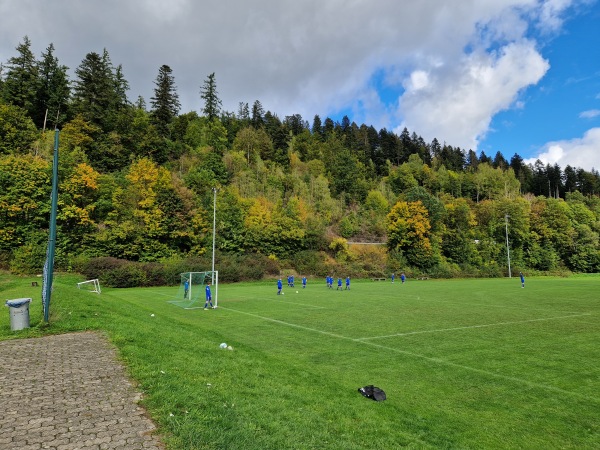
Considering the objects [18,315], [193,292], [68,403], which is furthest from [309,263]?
[68,403]

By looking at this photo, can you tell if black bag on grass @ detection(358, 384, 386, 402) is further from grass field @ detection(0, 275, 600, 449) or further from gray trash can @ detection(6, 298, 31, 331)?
gray trash can @ detection(6, 298, 31, 331)

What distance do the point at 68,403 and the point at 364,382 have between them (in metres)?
6.05

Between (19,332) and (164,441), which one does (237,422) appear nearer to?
(164,441)

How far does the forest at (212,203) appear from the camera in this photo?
148 ft

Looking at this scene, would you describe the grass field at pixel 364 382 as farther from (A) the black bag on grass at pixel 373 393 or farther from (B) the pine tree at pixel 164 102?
(B) the pine tree at pixel 164 102

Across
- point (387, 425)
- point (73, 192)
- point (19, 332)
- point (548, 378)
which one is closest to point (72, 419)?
point (387, 425)

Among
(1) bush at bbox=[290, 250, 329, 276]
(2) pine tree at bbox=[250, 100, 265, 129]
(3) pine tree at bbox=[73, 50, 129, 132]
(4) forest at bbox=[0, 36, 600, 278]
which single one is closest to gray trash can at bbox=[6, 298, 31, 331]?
(4) forest at bbox=[0, 36, 600, 278]

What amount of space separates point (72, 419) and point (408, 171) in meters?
110

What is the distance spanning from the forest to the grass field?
28221 millimetres

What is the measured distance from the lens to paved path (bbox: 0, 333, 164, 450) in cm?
435

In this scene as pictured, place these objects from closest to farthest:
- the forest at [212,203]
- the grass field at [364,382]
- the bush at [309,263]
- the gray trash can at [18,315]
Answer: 1. the grass field at [364,382]
2. the gray trash can at [18,315]
3. the forest at [212,203]
4. the bush at [309,263]

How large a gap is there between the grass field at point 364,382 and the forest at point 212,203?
28.2 m

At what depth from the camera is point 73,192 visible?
148 feet

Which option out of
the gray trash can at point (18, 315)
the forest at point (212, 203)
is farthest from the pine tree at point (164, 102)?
the gray trash can at point (18, 315)
